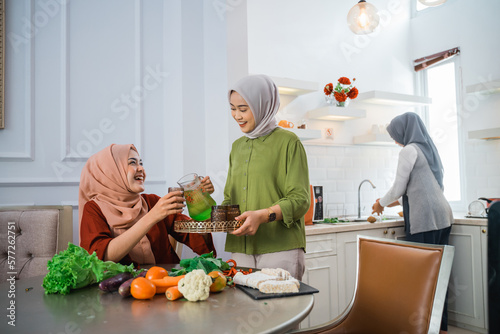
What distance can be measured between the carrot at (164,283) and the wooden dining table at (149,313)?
2 cm

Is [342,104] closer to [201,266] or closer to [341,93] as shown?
[341,93]

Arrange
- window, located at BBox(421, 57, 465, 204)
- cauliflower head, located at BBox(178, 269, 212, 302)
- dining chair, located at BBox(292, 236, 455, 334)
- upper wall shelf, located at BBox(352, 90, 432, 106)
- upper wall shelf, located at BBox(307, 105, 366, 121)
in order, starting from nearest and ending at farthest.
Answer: cauliflower head, located at BBox(178, 269, 212, 302)
dining chair, located at BBox(292, 236, 455, 334)
upper wall shelf, located at BBox(307, 105, 366, 121)
upper wall shelf, located at BBox(352, 90, 432, 106)
window, located at BBox(421, 57, 465, 204)

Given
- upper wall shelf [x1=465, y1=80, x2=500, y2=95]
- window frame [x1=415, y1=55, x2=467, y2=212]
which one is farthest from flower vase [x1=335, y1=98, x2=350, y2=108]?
window frame [x1=415, y1=55, x2=467, y2=212]

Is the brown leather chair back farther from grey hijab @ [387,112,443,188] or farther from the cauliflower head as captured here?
grey hijab @ [387,112,443,188]

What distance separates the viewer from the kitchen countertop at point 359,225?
114 inches

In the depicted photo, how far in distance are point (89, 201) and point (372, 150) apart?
3144 millimetres

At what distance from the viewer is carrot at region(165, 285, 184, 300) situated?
3.59 feet

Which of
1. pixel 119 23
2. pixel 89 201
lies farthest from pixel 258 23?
pixel 89 201

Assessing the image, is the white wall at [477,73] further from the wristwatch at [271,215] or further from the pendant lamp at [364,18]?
the wristwatch at [271,215]

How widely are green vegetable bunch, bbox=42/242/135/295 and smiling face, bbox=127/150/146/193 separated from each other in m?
0.56

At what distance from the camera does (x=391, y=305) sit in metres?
1.49

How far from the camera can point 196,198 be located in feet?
5.25

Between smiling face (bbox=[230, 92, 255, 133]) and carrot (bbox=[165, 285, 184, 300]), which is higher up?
smiling face (bbox=[230, 92, 255, 133])

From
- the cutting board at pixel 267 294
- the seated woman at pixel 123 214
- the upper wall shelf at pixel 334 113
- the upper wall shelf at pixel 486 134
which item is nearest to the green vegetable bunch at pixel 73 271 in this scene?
the seated woman at pixel 123 214
